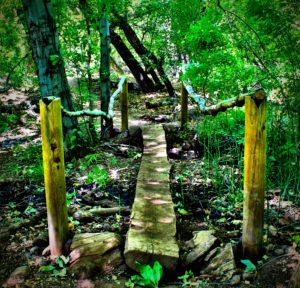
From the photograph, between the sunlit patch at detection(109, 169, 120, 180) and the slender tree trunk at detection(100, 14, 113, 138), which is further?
the slender tree trunk at detection(100, 14, 113, 138)

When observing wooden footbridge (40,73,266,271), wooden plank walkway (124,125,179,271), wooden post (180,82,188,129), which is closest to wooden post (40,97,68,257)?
wooden footbridge (40,73,266,271)

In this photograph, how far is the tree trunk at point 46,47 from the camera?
5.02 meters

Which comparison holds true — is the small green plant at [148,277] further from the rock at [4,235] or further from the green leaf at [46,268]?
the rock at [4,235]

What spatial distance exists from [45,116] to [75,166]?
2.63 metres

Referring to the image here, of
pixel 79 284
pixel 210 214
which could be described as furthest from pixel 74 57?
pixel 79 284

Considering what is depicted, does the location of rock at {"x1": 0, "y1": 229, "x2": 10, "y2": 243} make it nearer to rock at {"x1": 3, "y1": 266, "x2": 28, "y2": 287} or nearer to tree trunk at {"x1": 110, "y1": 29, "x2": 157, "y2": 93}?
rock at {"x1": 3, "y1": 266, "x2": 28, "y2": 287}

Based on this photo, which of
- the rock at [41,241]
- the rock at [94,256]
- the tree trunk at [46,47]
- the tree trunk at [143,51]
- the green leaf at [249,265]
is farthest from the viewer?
the tree trunk at [143,51]

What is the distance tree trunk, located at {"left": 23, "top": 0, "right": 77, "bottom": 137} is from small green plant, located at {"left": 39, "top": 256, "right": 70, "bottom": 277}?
3042mm

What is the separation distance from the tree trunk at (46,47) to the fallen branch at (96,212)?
7.37 ft

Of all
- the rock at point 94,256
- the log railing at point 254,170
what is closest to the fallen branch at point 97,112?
the rock at point 94,256

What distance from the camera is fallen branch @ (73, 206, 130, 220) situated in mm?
3799

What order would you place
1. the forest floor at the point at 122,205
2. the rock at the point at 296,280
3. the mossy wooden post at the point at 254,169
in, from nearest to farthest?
the rock at the point at 296,280 → the mossy wooden post at the point at 254,169 → the forest floor at the point at 122,205

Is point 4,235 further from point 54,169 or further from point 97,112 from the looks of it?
point 97,112

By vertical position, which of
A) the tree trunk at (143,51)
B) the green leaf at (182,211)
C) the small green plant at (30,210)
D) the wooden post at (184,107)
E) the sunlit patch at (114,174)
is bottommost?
the green leaf at (182,211)
